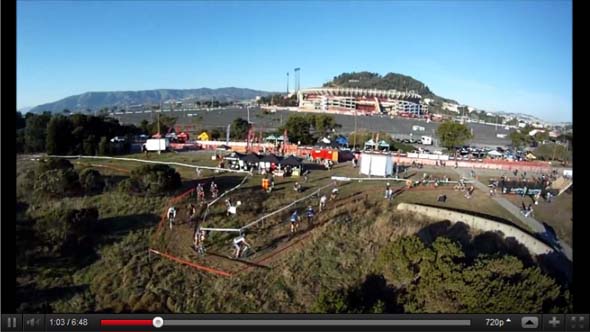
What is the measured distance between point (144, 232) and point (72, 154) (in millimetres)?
1988

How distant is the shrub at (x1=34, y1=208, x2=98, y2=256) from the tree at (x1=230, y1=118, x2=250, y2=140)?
15.4 ft

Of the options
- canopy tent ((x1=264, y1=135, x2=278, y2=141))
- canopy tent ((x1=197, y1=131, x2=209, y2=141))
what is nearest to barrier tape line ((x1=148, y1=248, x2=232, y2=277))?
canopy tent ((x1=197, y1=131, x2=209, y2=141))

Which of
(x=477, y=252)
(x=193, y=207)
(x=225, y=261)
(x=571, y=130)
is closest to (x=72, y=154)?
(x=193, y=207)

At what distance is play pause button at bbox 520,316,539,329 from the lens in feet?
7.17

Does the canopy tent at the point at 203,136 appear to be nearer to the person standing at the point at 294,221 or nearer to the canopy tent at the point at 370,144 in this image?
the canopy tent at the point at 370,144

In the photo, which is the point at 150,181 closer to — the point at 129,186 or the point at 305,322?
the point at 129,186

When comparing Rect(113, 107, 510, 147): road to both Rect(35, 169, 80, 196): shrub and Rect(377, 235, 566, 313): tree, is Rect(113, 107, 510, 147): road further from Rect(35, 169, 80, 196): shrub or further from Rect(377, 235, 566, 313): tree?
Rect(377, 235, 566, 313): tree

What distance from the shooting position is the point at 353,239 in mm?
4590

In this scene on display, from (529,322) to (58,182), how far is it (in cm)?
487

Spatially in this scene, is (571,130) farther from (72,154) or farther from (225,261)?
(72,154)

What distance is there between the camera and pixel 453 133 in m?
9.71

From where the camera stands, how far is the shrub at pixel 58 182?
4.56 meters

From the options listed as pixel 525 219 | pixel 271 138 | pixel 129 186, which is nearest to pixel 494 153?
pixel 525 219

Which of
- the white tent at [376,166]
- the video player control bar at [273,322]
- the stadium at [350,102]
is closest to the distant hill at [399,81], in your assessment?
the white tent at [376,166]
